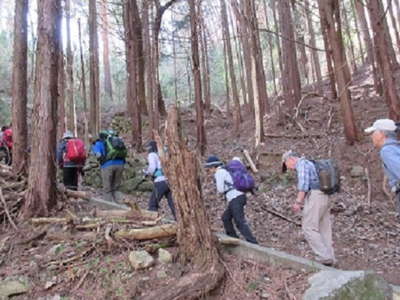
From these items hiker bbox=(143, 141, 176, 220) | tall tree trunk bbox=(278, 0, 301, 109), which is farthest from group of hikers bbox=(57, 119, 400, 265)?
tall tree trunk bbox=(278, 0, 301, 109)

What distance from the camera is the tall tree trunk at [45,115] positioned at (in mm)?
7070

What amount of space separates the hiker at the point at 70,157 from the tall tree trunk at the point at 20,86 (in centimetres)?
Result: 89

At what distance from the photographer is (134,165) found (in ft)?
43.4

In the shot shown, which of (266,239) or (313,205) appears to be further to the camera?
(266,239)

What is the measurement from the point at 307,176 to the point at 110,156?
475 centimetres

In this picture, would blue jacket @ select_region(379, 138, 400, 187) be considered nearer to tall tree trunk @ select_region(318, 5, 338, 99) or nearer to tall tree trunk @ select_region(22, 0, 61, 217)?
tall tree trunk @ select_region(22, 0, 61, 217)

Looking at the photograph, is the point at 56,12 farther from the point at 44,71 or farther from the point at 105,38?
the point at 105,38

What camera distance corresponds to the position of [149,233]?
18.6 ft

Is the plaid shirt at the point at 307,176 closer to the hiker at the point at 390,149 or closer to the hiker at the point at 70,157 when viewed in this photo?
the hiker at the point at 390,149

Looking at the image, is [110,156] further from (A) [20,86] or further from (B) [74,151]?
(A) [20,86]

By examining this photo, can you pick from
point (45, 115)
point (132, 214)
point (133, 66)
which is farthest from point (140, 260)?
point (133, 66)

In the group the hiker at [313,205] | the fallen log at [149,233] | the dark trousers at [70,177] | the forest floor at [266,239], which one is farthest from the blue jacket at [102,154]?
the hiker at [313,205]

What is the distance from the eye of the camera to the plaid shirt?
575cm

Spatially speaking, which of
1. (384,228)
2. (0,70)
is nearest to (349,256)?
(384,228)
